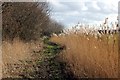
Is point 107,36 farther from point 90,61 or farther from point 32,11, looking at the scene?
point 32,11

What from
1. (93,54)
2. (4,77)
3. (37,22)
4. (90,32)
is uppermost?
(37,22)

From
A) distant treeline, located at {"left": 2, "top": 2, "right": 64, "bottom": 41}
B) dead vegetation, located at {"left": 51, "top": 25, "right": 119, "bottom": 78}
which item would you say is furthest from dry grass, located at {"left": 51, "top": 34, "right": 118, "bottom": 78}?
distant treeline, located at {"left": 2, "top": 2, "right": 64, "bottom": 41}

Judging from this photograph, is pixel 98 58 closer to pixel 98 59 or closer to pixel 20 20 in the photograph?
pixel 98 59

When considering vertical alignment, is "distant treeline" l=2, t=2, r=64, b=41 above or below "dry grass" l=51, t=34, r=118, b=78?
above

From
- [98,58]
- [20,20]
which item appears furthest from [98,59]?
[20,20]

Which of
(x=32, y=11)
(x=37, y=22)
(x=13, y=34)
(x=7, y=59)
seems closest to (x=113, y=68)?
(x=7, y=59)

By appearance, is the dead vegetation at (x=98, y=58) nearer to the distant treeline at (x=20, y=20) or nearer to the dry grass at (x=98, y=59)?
the dry grass at (x=98, y=59)

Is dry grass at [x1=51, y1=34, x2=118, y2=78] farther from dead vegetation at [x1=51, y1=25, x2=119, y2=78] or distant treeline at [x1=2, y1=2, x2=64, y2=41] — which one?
distant treeline at [x1=2, y1=2, x2=64, y2=41]

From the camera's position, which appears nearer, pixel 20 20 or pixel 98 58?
pixel 98 58

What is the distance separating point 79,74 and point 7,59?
5655 mm

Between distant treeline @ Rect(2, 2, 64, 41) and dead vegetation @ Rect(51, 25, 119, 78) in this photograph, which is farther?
distant treeline @ Rect(2, 2, 64, 41)

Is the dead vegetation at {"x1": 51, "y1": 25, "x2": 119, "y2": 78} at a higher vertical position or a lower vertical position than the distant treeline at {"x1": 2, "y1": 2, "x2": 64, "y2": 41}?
lower

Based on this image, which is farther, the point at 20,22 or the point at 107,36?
the point at 20,22

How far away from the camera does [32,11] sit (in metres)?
22.4
